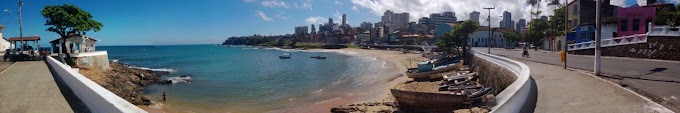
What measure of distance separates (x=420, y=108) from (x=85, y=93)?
10834mm

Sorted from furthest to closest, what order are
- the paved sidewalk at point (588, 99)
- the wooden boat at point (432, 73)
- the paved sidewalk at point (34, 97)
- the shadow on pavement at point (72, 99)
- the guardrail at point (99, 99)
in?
the wooden boat at point (432, 73) → the paved sidewalk at point (34, 97) → the shadow on pavement at point (72, 99) → the paved sidewalk at point (588, 99) → the guardrail at point (99, 99)

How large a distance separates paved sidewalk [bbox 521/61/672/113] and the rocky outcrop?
14963mm

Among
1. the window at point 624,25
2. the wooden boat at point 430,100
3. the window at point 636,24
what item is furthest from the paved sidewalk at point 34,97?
the window at point 624,25

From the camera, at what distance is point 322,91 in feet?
90.1

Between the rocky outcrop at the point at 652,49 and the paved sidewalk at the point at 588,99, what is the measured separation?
15.0 meters

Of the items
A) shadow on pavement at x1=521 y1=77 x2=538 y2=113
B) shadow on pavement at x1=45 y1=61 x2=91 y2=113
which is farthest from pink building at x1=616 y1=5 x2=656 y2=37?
shadow on pavement at x1=45 y1=61 x2=91 y2=113

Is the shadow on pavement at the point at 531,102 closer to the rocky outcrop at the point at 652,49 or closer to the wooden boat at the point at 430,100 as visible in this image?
the wooden boat at the point at 430,100

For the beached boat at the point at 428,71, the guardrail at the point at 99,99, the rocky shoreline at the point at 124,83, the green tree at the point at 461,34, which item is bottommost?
the rocky shoreline at the point at 124,83

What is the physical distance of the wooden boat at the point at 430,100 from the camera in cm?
1354

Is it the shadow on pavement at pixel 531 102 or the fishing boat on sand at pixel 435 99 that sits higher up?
the shadow on pavement at pixel 531 102

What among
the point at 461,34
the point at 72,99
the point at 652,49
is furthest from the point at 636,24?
the point at 72,99

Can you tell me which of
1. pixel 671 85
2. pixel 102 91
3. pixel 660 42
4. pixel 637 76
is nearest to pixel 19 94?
pixel 102 91

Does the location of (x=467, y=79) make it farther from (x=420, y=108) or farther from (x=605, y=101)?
(x=605, y=101)

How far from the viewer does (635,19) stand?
34.3 metres
